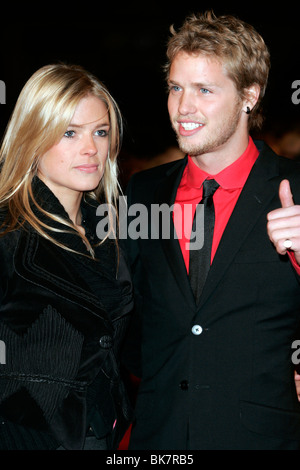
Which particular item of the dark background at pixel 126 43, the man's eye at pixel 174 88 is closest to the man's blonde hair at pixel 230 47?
the man's eye at pixel 174 88

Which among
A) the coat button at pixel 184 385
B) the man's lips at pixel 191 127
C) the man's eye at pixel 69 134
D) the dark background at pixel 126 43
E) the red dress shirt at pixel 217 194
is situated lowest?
the coat button at pixel 184 385

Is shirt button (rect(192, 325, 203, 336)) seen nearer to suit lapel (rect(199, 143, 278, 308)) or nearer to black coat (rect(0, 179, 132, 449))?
suit lapel (rect(199, 143, 278, 308))

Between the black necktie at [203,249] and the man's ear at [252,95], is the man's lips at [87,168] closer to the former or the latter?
the black necktie at [203,249]

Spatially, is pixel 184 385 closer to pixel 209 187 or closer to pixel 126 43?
pixel 209 187

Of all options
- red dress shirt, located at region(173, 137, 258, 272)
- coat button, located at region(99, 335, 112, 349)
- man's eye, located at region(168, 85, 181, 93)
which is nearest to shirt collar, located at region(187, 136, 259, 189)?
red dress shirt, located at region(173, 137, 258, 272)

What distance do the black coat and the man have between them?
20cm

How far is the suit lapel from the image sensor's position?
183 cm

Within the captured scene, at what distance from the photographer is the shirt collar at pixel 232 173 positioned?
2008 millimetres

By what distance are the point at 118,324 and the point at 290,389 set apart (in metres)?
0.63

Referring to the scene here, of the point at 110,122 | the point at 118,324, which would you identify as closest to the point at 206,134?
the point at 110,122

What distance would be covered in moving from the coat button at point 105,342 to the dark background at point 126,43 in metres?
2.65

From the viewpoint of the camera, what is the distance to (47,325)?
1.71m

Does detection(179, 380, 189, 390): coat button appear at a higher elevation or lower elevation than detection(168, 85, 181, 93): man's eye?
lower

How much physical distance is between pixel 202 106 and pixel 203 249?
0.53m
